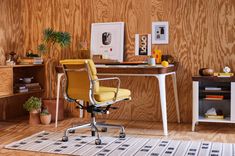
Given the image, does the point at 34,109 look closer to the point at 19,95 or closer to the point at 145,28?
the point at 19,95

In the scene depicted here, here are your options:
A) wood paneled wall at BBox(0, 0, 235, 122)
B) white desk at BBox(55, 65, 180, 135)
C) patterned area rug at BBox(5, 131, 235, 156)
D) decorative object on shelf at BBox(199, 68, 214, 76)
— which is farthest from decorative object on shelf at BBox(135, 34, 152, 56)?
patterned area rug at BBox(5, 131, 235, 156)

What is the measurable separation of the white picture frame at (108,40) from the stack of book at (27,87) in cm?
92

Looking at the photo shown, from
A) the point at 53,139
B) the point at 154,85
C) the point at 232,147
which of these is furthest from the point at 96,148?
the point at 154,85

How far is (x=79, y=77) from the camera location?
12.2 feet

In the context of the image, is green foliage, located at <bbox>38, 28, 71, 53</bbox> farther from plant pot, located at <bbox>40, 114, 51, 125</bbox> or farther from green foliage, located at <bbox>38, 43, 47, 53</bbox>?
plant pot, located at <bbox>40, 114, 51, 125</bbox>

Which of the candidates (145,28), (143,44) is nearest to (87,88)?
(143,44)

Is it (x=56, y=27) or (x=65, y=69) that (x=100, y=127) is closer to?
(x=65, y=69)

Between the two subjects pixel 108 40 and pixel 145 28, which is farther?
pixel 108 40

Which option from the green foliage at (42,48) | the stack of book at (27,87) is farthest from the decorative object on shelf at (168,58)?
the stack of book at (27,87)

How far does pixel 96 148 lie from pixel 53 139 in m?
0.59

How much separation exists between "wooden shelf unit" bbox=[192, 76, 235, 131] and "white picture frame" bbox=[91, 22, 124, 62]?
1.13 m

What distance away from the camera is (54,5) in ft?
17.0

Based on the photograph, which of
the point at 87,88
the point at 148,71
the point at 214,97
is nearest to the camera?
the point at 87,88

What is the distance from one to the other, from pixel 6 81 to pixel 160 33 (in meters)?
2.04
